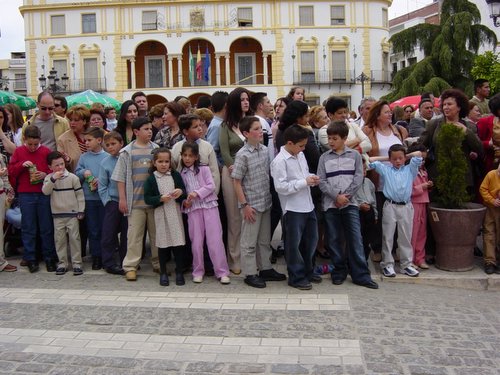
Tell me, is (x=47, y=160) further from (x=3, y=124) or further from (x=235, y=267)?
(x=235, y=267)

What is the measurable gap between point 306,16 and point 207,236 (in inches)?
1631

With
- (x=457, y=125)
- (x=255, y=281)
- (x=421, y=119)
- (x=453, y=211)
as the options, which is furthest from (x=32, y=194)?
(x=421, y=119)

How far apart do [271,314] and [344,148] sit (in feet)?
6.71

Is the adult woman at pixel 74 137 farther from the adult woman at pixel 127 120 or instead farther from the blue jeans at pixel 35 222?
the blue jeans at pixel 35 222

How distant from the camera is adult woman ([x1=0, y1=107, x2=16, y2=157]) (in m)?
7.55

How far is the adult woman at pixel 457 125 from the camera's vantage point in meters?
7.08

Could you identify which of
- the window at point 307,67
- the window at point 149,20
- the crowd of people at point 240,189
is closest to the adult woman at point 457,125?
the crowd of people at point 240,189

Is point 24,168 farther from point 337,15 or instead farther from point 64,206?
point 337,15

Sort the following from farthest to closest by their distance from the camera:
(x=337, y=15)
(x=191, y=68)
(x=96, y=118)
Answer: (x=337, y=15) → (x=191, y=68) → (x=96, y=118)

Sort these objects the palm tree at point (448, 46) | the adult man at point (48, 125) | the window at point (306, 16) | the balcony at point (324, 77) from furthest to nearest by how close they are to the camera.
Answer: the window at point (306, 16) → the balcony at point (324, 77) → the palm tree at point (448, 46) → the adult man at point (48, 125)

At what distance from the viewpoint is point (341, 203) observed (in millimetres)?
6250

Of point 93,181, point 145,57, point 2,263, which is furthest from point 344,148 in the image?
point 145,57

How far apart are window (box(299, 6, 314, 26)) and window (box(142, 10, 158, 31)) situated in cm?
1113

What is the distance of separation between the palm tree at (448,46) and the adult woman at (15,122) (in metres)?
23.1
